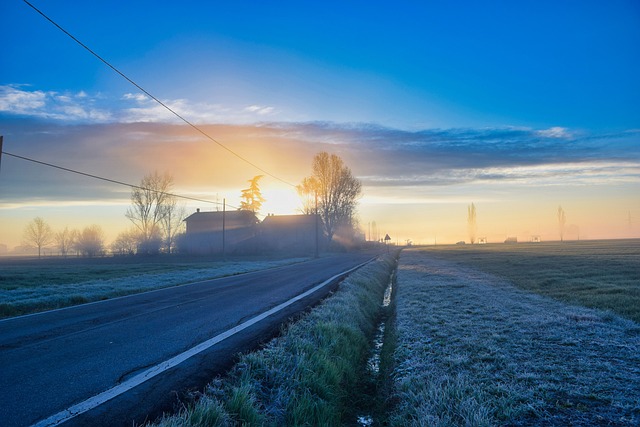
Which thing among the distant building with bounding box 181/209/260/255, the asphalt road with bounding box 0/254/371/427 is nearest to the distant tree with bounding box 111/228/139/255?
the distant building with bounding box 181/209/260/255

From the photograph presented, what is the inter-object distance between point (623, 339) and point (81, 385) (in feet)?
27.2

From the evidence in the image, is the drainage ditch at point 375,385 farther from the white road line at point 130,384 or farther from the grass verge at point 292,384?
the white road line at point 130,384

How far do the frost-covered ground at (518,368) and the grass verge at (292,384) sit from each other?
2.83 ft

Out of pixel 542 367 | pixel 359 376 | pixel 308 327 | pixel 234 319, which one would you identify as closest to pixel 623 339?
pixel 542 367

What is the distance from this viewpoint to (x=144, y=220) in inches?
2608

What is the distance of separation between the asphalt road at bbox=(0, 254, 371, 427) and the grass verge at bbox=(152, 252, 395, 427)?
48cm

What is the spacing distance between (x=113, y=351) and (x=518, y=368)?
19.7 feet

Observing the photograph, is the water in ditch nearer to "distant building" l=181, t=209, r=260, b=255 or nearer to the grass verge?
the grass verge

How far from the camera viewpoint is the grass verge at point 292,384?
403 cm

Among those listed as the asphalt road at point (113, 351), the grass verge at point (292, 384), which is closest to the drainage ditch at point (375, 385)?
the grass verge at point (292, 384)

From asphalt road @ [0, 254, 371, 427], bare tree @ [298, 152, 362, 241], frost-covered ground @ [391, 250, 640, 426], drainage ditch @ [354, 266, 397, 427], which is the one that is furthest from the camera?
bare tree @ [298, 152, 362, 241]

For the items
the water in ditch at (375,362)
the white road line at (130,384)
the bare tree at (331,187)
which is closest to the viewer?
the white road line at (130,384)

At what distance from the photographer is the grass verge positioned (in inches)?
159

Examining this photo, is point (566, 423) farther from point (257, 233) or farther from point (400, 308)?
point (257, 233)
